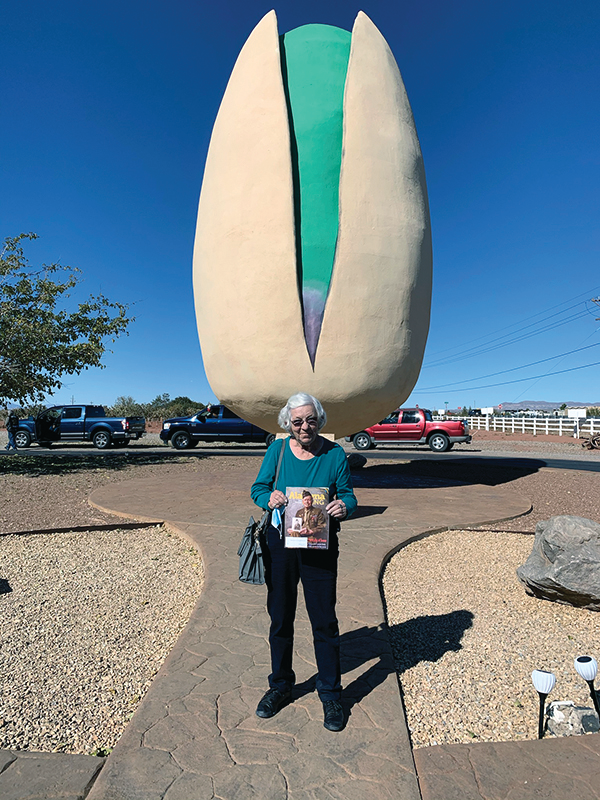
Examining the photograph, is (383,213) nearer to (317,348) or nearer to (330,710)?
(317,348)

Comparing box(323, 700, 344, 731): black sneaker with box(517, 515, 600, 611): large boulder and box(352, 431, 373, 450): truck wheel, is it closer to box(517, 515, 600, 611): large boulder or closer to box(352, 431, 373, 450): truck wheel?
box(517, 515, 600, 611): large boulder

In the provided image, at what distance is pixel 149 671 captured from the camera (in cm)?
314

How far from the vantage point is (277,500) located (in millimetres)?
2463

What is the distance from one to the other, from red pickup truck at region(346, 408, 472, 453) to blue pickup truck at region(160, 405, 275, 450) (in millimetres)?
4986

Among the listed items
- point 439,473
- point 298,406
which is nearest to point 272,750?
→ point 298,406

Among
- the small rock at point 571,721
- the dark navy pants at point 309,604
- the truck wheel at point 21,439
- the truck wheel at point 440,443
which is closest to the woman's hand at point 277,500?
the dark navy pants at point 309,604

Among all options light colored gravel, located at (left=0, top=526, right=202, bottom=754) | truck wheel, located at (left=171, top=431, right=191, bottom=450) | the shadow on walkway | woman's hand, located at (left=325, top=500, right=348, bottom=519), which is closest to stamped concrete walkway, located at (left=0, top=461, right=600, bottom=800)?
light colored gravel, located at (left=0, top=526, right=202, bottom=754)

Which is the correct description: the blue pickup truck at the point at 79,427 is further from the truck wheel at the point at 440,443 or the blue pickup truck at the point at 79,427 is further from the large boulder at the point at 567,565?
the large boulder at the point at 567,565

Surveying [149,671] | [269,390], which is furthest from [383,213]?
[149,671]

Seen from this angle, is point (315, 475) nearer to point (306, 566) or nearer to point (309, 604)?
point (306, 566)

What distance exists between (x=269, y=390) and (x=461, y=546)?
3.47m

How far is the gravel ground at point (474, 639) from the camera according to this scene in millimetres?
2662

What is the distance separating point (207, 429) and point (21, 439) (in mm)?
8977

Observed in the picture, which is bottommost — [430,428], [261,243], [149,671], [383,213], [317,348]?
[149,671]
